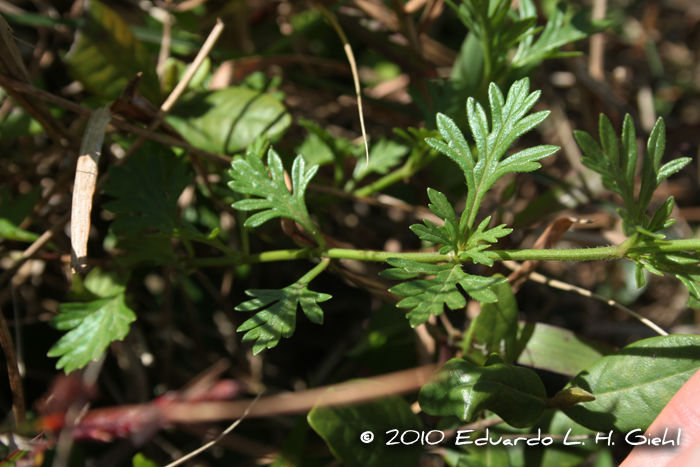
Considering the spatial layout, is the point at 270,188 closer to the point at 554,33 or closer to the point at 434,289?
the point at 434,289

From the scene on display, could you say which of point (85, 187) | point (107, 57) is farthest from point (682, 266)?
point (107, 57)

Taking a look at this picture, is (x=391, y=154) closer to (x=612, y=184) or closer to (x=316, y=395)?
(x=612, y=184)

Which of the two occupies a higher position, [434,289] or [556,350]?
[434,289]

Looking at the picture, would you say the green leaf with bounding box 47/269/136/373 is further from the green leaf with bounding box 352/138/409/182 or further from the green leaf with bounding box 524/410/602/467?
the green leaf with bounding box 524/410/602/467

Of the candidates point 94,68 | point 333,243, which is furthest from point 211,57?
point 333,243

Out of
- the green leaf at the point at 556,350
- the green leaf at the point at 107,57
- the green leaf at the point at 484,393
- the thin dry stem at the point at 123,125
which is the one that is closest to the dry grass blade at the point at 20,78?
the thin dry stem at the point at 123,125

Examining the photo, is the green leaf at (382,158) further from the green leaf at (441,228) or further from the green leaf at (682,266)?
the green leaf at (682,266)

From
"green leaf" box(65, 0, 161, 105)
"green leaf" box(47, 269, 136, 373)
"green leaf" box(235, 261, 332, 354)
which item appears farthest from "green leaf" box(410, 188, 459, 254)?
"green leaf" box(65, 0, 161, 105)
